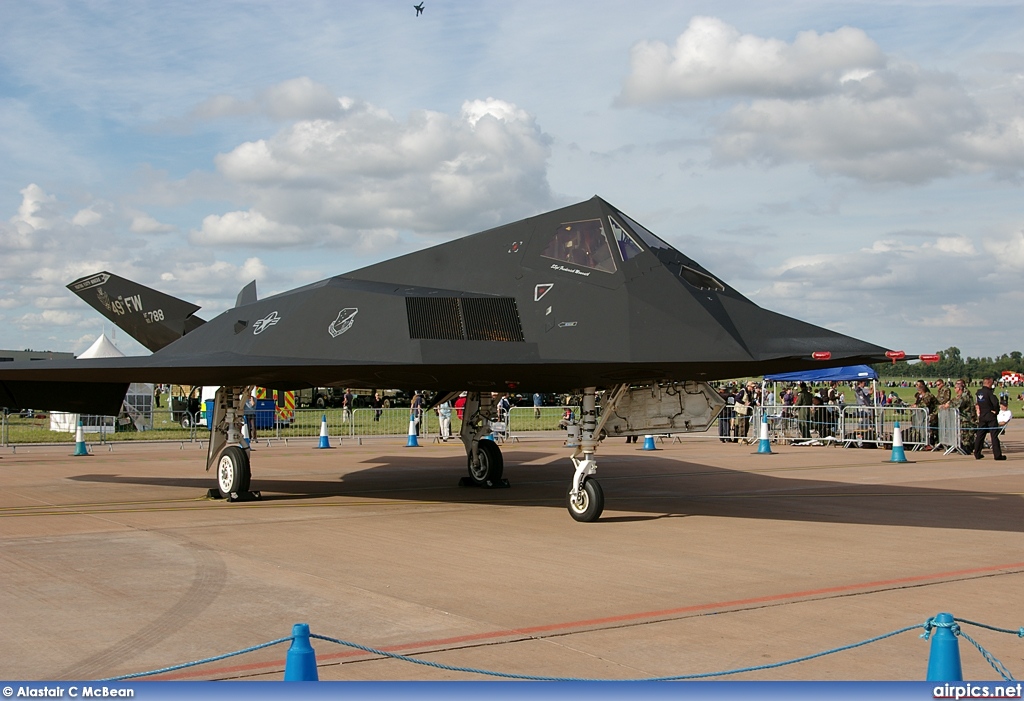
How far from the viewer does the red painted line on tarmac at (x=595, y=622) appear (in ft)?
17.2

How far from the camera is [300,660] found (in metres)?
3.69

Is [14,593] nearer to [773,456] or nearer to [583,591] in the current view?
[583,591]

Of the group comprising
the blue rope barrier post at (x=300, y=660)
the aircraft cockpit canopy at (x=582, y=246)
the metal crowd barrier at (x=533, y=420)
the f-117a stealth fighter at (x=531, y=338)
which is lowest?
the blue rope barrier post at (x=300, y=660)

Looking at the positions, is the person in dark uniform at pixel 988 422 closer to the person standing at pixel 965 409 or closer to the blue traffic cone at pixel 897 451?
the person standing at pixel 965 409

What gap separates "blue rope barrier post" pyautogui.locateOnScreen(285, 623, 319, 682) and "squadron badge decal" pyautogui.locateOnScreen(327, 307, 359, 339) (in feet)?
28.6

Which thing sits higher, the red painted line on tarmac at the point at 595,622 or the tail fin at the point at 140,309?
the tail fin at the point at 140,309

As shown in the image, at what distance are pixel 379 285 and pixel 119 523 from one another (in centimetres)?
435

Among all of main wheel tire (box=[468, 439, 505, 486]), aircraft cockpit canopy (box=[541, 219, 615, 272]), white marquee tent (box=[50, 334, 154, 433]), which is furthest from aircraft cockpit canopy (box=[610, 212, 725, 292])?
white marquee tent (box=[50, 334, 154, 433])

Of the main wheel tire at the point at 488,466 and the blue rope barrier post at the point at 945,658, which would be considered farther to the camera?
the main wheel tire at the point at 488,466

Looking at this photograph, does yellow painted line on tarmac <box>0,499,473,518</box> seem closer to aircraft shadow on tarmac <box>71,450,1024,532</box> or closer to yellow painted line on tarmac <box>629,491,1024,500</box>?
aircraft shadow on tarmac <box>71,450,1024,532</box>

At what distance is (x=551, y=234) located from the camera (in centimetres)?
1151

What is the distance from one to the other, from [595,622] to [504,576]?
1.74m

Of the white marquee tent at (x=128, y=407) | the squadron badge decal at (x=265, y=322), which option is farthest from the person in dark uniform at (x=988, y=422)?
the white marquee tent at (x=128, y=407)

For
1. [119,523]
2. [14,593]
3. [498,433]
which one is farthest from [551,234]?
[498,433]
